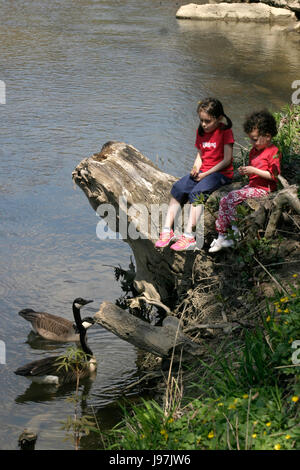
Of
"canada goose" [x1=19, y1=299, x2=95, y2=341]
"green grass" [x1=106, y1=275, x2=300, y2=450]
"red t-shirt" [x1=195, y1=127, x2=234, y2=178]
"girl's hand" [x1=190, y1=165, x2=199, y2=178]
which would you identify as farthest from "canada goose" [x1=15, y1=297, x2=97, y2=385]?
"red t-shirt" [x1=195, y1=127, x2=234, y2=178]

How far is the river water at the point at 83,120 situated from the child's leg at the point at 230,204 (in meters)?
1.75

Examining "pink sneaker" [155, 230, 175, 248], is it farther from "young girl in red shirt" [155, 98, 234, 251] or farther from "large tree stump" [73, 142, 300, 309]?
"large tree stump" [73, 142, 300, 309]

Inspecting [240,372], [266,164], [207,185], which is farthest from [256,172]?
[240,372]

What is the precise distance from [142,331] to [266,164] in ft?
6.42

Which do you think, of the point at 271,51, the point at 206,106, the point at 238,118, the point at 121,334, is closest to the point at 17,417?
the point at 121,334

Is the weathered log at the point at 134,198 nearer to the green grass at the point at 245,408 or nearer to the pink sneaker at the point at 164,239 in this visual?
the pink sneaker at the point at 164,239

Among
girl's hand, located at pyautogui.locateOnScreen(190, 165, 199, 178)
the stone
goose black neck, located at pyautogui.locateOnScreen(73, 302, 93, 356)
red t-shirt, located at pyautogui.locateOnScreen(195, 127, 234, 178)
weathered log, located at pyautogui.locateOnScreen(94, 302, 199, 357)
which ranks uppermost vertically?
the stone

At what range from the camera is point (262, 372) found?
14.9 ft

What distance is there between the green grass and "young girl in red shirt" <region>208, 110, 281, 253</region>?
1266 mm

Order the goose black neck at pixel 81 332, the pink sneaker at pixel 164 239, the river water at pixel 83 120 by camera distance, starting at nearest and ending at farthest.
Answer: the pink sneaker at pixel 164 239
the river water at pixel 83 120
the goose black neck at pixel 81 332

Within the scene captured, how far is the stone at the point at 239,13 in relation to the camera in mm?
23484

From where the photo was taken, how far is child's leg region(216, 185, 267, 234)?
20.0 feet

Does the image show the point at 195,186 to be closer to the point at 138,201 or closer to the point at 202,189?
the point at 202,189

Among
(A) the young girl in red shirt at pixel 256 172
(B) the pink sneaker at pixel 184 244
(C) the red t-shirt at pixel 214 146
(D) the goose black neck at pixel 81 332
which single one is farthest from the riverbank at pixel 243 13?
(B) the pink sneaker at pixel 184 244
